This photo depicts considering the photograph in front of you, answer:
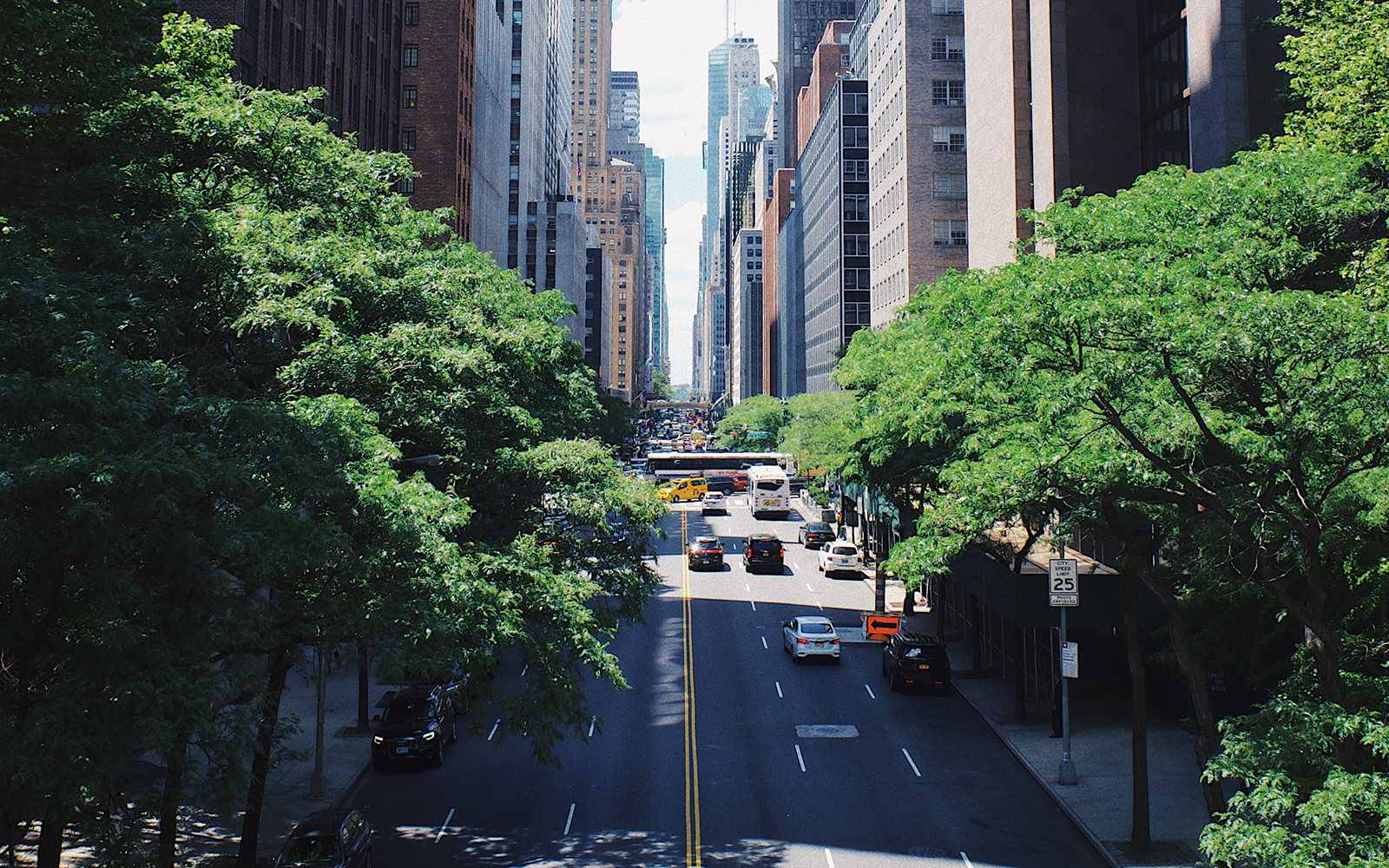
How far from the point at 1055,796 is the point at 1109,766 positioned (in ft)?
10.3

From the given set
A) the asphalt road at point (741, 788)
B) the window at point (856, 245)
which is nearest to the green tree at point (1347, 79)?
the asphalt road at point (741, 788)

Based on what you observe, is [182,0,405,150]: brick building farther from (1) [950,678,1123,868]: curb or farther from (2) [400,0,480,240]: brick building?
(1) [950,678,1123,868]: curb

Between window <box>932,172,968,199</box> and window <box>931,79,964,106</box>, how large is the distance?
547 centimetres

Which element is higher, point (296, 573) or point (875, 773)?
point (296, 573)

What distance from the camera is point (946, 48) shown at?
262 feet

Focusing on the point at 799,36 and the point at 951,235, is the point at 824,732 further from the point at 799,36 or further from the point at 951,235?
the point at 799,36

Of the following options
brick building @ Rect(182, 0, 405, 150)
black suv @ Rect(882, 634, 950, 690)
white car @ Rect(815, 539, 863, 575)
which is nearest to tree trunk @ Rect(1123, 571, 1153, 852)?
black suv @ Rect(882, 634, 950, 690)

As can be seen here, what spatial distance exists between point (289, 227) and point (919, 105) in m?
70.2

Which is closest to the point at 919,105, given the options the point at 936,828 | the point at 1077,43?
the point at 1077,43

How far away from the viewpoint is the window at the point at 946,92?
79.7 metres

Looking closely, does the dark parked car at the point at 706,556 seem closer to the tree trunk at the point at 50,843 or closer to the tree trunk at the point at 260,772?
the tree trunk at the point at 260,772

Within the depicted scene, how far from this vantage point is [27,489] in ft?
35.6

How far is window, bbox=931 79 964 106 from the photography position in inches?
3137

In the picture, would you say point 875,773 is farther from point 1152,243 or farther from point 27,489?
point 27,489
